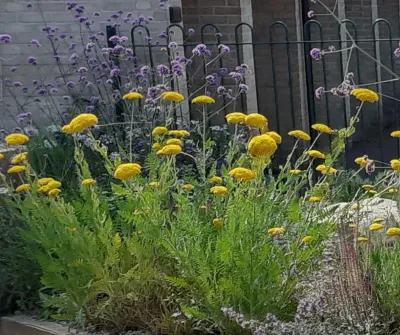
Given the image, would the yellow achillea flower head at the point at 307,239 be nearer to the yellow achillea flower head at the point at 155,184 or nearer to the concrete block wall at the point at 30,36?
the yellow achillea flower head at the point at 155,184

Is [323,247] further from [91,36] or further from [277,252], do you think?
[91,36]

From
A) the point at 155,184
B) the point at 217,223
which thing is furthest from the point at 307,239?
the point at 155,184

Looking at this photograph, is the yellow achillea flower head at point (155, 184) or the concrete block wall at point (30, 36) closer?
the yellow achillea flower head at point (155, 184)

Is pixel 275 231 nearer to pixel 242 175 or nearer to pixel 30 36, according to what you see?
pixel 242 175

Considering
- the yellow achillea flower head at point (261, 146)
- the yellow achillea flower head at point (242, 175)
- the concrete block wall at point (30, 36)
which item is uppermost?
the concrete block wall at point (30, 36)

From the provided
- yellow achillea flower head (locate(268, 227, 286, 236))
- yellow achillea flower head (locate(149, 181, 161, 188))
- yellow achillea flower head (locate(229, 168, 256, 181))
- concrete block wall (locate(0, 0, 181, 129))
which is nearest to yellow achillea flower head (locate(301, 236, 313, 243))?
yellow achillea flower head (locate(268, 227, 286, 236))

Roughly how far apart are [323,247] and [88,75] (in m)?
4.05

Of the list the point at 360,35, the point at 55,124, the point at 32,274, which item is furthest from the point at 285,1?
the point at 32,274

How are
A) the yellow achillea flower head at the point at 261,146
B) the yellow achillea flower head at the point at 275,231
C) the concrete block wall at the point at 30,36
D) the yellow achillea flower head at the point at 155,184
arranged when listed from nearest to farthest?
the yellow achillea flower head at the point at 261,146 → the yellow achillea flower head at the point at 275,231 → the yellow achillea flower head at the point at 155,184 → the concrete block wall at the point at 30,36

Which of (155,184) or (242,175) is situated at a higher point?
(242,175)

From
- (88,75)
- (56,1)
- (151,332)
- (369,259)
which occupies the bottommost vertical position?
(151,332)

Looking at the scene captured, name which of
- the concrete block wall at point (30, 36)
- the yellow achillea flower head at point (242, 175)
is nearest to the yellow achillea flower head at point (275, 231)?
the yellow achillea flower head at point (242, 175)

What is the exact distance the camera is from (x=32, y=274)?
3561 millimetres

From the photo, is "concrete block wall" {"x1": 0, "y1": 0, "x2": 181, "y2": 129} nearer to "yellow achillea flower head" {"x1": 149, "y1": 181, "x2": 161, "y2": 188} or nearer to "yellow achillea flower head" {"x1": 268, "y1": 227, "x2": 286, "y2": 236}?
"yellow achillea flower head" {"x1": 149, "y1": 181, "x2": 161, "y2": 188}
